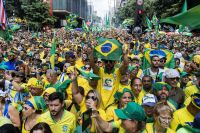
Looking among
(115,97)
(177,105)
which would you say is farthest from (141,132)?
(177,105)

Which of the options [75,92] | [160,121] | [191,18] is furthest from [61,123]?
[191,18]

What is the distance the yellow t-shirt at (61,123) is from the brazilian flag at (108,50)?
1.14 meters

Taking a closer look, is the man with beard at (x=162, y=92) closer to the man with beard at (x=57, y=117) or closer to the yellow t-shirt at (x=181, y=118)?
the yellow t-shirt at (x=181, y=118)

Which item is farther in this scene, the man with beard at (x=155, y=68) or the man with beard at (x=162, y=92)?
the man with beard at (x=155, y=68)

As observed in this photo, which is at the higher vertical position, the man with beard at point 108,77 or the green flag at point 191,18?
the green flag at point 191,18

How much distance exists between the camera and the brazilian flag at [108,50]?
575 centimetres

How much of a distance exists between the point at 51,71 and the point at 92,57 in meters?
1.58

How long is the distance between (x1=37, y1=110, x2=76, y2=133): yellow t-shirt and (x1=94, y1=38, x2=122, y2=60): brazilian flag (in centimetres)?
114

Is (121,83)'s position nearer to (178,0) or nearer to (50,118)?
(50,118)

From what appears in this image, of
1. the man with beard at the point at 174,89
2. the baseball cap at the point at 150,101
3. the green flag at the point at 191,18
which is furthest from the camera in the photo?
the man with beard at the point at 174,89

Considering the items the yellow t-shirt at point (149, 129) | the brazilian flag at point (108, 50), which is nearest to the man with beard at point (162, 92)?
the brazilian flag at point (108, 50)

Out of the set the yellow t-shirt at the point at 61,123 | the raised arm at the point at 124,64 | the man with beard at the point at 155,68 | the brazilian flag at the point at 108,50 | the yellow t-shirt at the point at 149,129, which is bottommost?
the yellow t-shirt at the point at 61,123

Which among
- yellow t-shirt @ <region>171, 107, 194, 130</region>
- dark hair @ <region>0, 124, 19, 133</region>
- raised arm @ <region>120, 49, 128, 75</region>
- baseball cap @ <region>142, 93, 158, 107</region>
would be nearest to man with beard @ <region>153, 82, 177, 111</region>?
baseball cap @ <region>142, 93, 158, 107</region>

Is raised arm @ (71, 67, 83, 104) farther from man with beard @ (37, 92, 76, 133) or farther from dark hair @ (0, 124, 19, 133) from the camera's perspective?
dark hair @ (0, 124, 19, 133)
